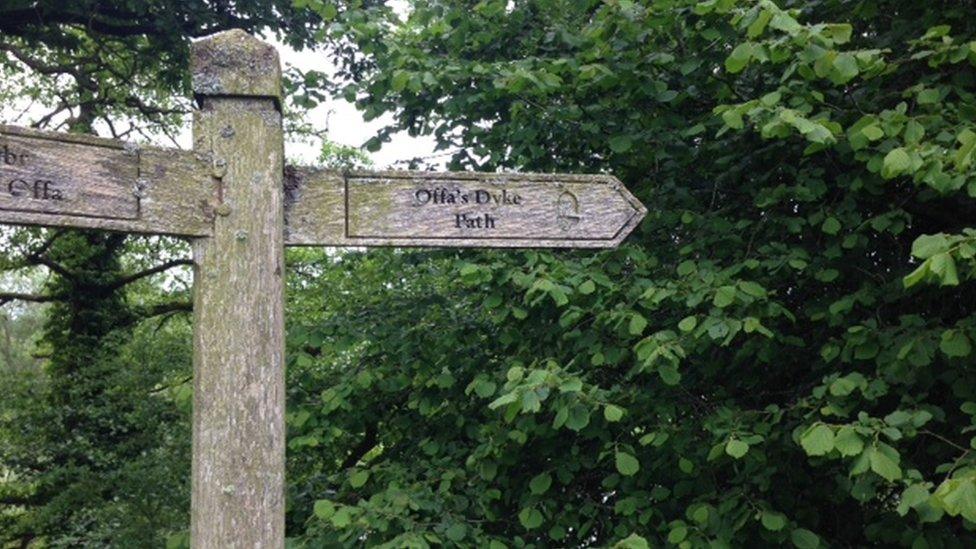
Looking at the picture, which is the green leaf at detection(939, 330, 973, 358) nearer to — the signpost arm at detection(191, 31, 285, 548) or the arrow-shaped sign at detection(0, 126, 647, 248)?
the arrow-shaped sign at detection(0, 126, 647, 248)

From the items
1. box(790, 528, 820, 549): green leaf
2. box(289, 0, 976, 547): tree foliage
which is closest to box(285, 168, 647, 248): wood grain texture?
box(289, 0, 976, 547): tree foliage

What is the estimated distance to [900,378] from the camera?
3.58 m

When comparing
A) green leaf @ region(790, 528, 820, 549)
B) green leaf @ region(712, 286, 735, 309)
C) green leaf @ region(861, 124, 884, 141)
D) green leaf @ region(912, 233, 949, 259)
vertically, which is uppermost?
green leaf @ region(861, 124, 884, 141)

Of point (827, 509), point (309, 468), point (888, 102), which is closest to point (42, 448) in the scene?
point (309, 468)

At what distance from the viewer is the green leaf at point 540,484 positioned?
12.9ft

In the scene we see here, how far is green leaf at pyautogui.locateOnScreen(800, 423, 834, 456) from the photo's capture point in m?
3.10

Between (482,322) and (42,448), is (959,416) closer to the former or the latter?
(482,322)

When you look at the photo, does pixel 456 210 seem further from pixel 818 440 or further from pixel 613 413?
pixel 818 440

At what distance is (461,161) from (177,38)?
4.88 metres

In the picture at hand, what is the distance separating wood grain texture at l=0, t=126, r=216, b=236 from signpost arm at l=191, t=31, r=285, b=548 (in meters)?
0.05

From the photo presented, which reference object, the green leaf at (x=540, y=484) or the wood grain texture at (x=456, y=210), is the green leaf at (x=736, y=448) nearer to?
the green leaf at (x=540, y=484)

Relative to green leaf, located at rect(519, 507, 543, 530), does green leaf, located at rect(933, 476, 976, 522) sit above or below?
above

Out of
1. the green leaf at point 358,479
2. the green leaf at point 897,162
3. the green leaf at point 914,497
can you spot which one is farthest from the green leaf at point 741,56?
the green leaf at point 358,479

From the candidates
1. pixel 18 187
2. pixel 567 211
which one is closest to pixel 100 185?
pixel 18 187
